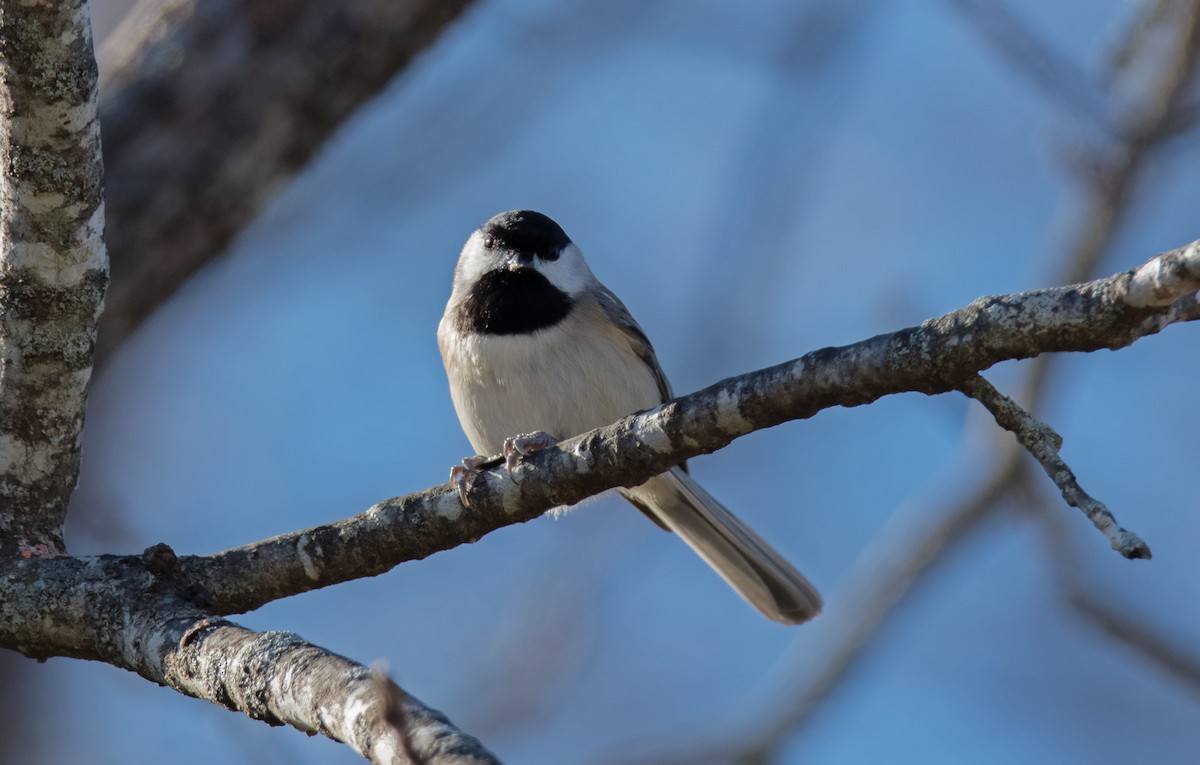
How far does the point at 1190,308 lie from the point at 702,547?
2.80m

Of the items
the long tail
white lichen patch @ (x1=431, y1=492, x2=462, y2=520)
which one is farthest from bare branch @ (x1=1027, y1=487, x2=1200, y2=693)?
white lichen patch @ (x1=431, y1=492, x2=462, y2=520)

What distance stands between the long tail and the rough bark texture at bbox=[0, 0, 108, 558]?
6.88 ft

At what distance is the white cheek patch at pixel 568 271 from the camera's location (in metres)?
4.53

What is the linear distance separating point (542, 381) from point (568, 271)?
64cm

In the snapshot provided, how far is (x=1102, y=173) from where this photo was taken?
4801 mm

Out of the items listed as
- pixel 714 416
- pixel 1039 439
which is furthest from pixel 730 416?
pixel 1039 439

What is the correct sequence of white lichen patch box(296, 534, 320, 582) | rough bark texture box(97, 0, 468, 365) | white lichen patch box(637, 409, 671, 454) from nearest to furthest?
white lichen patch box(637, 409, 671, 454), white lichen patch box(296, 534, 320, 582), rough bark texture box(97, 0, 468, 365)

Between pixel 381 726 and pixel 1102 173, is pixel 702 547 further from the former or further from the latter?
pixel 381 726

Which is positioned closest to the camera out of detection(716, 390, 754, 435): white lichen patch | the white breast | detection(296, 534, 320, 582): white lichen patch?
detection(716, 390, 754, 435): white lichen patch

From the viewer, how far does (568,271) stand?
4.69 m

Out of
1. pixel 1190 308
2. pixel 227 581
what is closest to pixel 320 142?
pixel 227 581

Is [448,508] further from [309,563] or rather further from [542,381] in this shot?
[542,381]

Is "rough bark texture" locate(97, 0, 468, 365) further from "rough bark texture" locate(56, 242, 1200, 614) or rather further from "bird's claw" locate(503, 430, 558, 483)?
"rough bark texture" locate(56, 242, 1200, 614)

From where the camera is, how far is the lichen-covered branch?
1.97m
